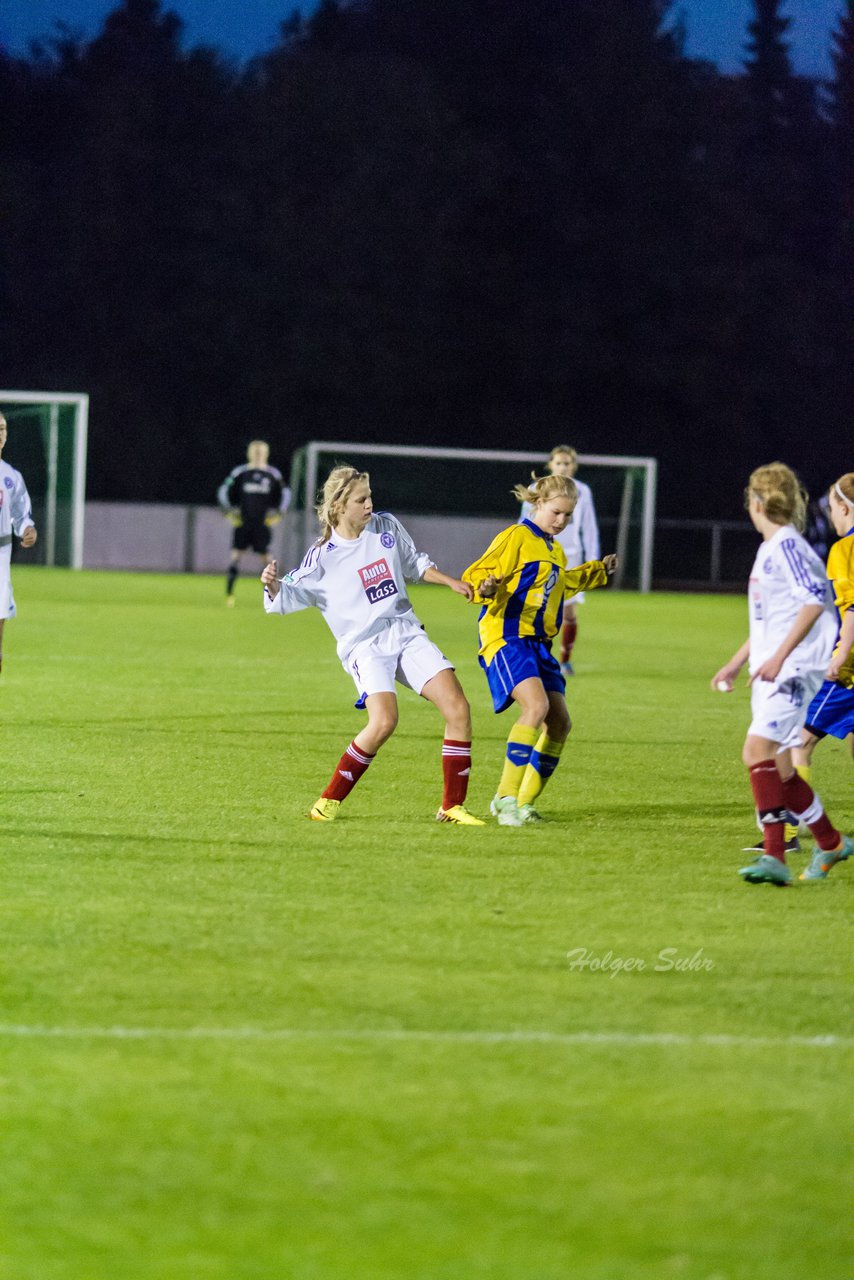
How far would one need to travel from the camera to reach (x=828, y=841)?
7.39m

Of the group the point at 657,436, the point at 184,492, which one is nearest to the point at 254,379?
the point at 184,492

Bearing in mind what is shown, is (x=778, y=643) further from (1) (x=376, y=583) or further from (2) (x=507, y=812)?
(1) (x=376, y=583)

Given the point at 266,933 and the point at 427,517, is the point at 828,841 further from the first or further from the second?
the point at 427,517

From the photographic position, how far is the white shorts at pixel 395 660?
28.0 ft

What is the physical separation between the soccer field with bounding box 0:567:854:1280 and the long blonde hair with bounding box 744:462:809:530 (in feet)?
4.57

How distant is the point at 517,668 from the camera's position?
8711 millimetres

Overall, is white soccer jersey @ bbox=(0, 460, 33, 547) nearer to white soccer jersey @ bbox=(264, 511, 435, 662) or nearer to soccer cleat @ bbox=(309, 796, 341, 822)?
white soccer jersey @ bbox=(264, 511, 435, 662)

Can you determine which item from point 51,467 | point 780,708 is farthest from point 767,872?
point 51,467

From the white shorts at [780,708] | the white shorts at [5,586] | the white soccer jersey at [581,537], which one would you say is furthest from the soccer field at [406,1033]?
the white soccer jersey at [581,537]

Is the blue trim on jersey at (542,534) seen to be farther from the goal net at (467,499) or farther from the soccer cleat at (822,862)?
the goal net at (467,499)

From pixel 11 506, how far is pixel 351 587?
13.4 ft

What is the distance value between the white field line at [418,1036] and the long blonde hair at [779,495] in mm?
2644

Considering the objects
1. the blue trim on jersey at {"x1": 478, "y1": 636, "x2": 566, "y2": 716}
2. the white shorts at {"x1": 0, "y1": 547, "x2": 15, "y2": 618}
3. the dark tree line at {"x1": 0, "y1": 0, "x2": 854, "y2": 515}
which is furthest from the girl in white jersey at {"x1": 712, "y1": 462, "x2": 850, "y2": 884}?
the dark tree line at {"x1": 0, "y1": 0, "x2": 854, "y2": 515}

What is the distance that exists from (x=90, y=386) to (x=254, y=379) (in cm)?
424
